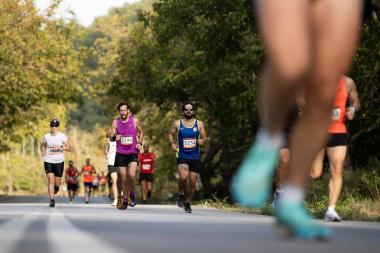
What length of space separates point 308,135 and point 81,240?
5.95ft

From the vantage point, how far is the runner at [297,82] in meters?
4.77

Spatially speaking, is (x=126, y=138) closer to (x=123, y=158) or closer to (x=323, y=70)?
(x=123, y=158)

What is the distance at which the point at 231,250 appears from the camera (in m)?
5.41

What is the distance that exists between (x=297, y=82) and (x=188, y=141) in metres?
13.0

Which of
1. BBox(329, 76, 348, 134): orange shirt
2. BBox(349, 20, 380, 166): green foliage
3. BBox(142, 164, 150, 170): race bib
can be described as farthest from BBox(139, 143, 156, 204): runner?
BBox(329, 76, 348, 134): orange shirt

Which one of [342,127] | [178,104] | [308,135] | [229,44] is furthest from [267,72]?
[178,104]

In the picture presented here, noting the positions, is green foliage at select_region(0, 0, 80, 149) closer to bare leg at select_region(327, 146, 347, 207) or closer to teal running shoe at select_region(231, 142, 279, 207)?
bare leg at select_region(327, 146, 347, 207)

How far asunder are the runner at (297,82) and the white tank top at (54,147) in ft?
55.6

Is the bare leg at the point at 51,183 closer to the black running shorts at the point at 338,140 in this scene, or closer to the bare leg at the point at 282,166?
the bare leg at the point at 282,166

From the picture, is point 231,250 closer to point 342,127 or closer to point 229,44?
point 342,127

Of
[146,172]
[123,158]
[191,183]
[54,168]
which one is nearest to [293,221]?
[191,183]

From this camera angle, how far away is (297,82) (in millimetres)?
4805

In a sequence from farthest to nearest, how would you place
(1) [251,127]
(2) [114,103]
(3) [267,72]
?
1. (2) [114,103]
2. (1) [251,127]
3. (3) [267,72]

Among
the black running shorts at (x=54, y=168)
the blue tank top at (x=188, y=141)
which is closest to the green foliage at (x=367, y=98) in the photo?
the blue tank top at (x=188, y=141)
